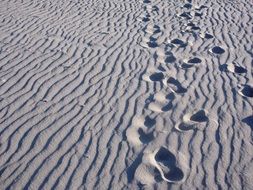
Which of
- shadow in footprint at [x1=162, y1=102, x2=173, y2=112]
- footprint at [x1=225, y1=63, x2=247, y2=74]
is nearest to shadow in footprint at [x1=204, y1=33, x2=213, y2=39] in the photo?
footprint at [x1=225, y1=63, x2=247, y2=74]

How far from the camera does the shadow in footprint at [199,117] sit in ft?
18.3

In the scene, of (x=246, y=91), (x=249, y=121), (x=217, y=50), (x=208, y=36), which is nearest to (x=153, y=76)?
(x=246, y=91)

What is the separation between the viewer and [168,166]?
15.6 feet

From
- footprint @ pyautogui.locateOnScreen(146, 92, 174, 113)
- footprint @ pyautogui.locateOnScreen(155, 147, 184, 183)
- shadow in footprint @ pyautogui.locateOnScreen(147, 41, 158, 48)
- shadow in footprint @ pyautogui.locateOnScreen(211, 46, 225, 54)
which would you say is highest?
footprint @ pyautogui.locateOnScreen(155, 147, 184, 183)

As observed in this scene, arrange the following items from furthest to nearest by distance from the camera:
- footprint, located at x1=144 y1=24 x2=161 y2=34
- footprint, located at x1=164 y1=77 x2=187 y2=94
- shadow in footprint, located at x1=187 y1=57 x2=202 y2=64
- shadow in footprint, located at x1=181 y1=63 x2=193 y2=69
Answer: footprint, located at x1=144 y1=24 x2=161 y2=34, shadow in footprint, located at x1=187 y1=57 x2=202 y2=64, shadow in footprint, located at x1=181 y1=63 x2=193 y2=69, footprint, located at x1=164 y1=77 x2=187 y2=94

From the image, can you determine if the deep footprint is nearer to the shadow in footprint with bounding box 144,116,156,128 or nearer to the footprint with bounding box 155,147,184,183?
the shadow in footprint with bounding box 144,116,156,128

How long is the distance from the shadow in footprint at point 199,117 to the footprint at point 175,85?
0.68 metres

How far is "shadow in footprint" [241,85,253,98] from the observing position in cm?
614

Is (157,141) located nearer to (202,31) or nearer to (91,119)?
(91,119)

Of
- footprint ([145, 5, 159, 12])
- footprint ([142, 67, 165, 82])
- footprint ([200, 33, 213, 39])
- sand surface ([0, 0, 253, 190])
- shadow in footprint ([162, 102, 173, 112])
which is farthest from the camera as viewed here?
footprint ([145, 5, 159, 12])

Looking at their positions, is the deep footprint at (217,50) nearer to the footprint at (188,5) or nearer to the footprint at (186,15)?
the footprint at (186,15)

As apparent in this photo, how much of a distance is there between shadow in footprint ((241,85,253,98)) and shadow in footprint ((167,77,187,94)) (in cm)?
107

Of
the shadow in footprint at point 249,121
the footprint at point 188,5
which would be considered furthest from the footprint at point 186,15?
the shadow in footprint at point 249,121

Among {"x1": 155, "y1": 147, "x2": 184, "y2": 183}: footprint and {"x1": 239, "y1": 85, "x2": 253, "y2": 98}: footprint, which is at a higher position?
{"x1": 155, "y1": 147, "x2": 184, "y2": 183}: footprint
